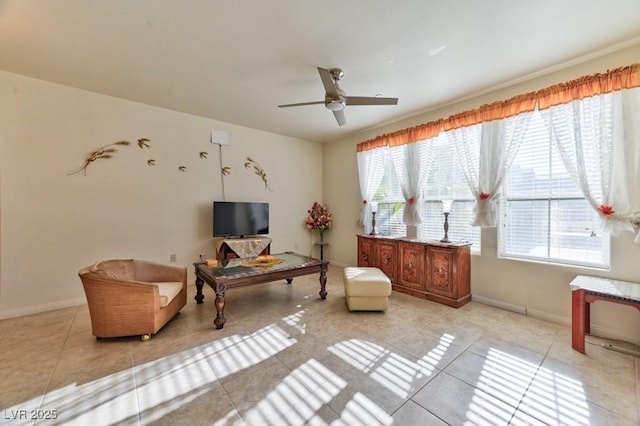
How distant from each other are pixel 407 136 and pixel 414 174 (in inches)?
25.4

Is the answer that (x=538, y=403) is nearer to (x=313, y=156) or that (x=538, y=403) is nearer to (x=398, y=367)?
(x=398, y=367)

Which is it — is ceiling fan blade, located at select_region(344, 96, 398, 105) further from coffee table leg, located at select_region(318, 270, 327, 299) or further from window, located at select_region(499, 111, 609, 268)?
coffee table leg, located at select_region(318, 270, 327, 299)

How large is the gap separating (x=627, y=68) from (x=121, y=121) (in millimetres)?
5820

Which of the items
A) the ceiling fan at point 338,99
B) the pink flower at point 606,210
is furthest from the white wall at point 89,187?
the pink flower at point 606,210

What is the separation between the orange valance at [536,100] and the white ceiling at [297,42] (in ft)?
0.85

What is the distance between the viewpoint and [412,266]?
3.70m

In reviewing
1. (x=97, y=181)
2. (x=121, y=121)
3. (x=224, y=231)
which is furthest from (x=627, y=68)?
(x=97, y=181)

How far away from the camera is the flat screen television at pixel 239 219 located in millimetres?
4289

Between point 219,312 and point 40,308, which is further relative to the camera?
point 40,308

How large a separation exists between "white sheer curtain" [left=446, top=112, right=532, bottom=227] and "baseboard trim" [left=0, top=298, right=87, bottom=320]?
5.35 metres

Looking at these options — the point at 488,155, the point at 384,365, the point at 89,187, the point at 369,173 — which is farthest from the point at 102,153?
the point at 488,155

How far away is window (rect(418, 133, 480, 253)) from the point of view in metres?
3.54

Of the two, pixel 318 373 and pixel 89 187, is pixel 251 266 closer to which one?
pixel 318 373

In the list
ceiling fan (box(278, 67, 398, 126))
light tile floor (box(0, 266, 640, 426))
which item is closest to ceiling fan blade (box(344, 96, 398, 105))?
ceiling fan (box(278, 67, 398, 126))
